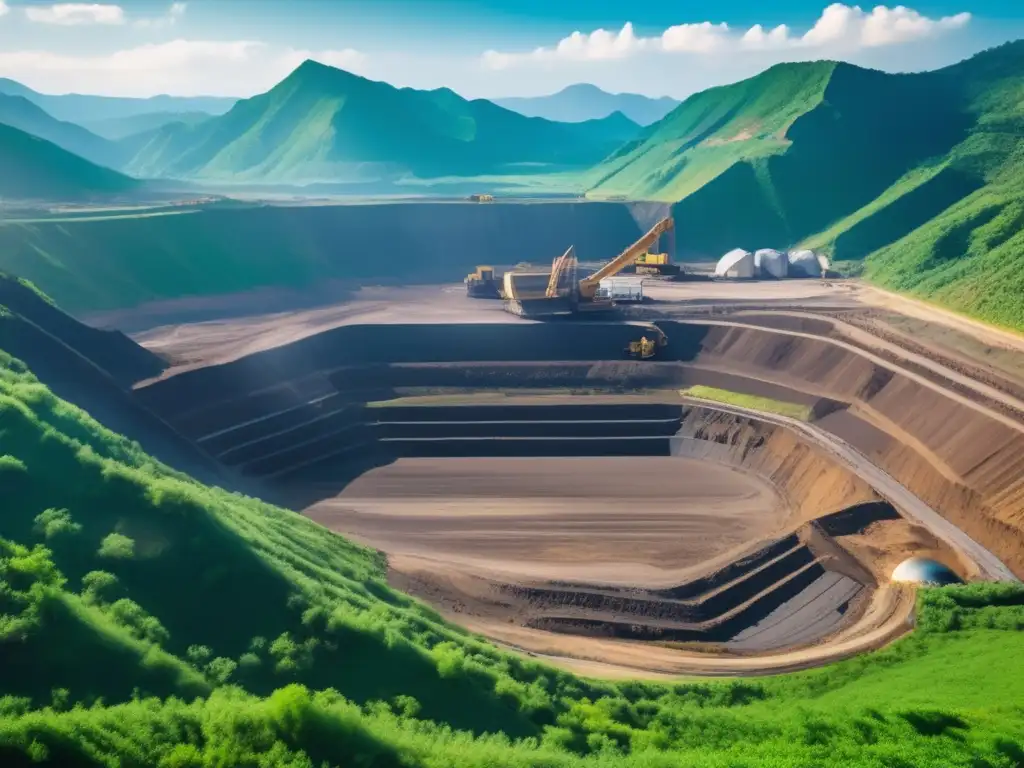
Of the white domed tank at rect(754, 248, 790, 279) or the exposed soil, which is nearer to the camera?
the exposed soil

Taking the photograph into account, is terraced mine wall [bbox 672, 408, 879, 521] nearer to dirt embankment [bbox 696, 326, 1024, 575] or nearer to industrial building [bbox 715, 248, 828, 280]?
dirt embankment [bbox 696, 326, 1024, 575]

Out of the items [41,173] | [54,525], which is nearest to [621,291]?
[54,525]

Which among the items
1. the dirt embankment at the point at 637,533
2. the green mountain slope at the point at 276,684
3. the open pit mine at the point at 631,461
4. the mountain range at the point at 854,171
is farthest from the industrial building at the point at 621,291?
the green mountain slope at the point at 276,684

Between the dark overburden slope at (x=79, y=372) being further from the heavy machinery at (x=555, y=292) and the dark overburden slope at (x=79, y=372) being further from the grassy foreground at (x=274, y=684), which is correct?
the heavy machinery at (x=555, y=292)

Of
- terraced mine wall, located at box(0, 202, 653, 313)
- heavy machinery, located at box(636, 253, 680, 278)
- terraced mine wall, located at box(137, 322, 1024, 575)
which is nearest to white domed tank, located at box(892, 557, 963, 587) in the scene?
terraced mine wall, located at box(137, 322, 1024, 575)

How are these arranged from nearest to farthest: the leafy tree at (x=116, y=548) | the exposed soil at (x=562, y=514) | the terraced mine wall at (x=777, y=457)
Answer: the leafy tree at (x=116, y=548)
the exposed soil at (x=562, y=514)
the terraced mine wall at (x=777, y=457)

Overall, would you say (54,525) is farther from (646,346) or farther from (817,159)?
(817,159)

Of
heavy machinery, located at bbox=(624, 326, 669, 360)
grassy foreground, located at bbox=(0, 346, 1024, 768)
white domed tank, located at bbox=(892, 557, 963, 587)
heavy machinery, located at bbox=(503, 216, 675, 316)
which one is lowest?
grassy foreground, located at bbox=(0, 346, 1024, 768)
